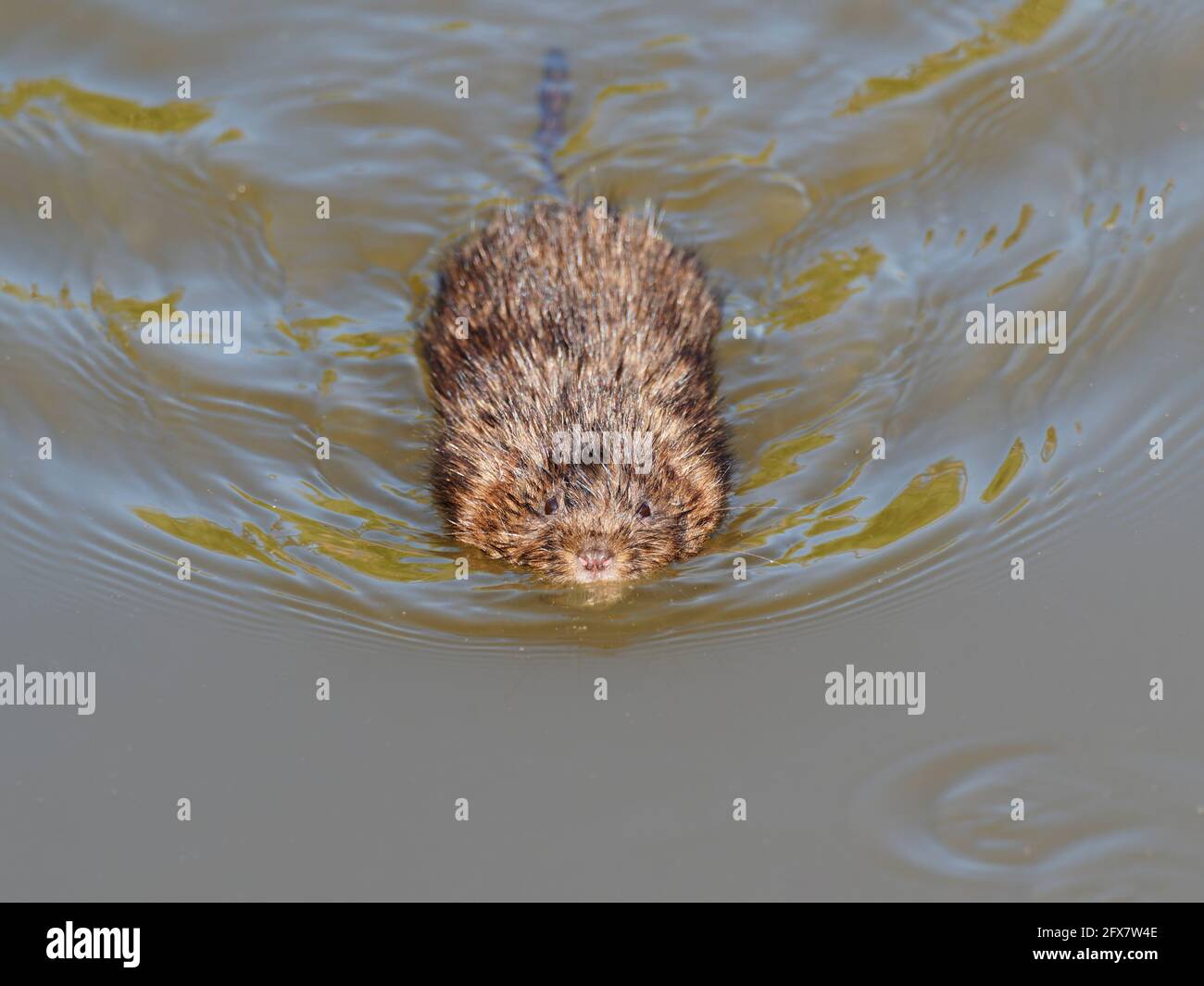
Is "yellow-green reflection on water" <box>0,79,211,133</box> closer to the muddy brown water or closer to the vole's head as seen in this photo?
the muddy brown water

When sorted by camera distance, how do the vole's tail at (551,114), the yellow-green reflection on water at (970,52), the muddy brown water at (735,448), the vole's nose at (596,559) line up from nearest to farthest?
the muddy brown water at (735,448) < the vole's nose at (596,559) < the vole's tail at (551,114) < the yellow-green reflection on water at (970,52)

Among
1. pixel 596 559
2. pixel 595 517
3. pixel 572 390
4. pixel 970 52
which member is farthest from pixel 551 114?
pixel 596 559

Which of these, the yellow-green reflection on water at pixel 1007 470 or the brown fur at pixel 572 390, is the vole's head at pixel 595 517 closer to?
the brown fur at pixel 572 390

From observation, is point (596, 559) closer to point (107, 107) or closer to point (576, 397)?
point (576, 397)

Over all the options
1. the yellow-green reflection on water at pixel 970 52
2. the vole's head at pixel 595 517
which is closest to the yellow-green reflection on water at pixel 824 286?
the yellow-green reflection on water at pixel 970 52

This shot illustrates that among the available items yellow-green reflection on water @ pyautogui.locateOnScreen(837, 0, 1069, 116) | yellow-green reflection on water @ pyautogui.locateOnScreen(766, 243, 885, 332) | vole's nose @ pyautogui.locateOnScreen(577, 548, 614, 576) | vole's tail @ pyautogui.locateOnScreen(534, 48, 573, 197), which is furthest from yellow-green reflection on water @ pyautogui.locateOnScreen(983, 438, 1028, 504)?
vole's tail @ pyautogui.locateOnScreen(534, 48, 573, 197)
